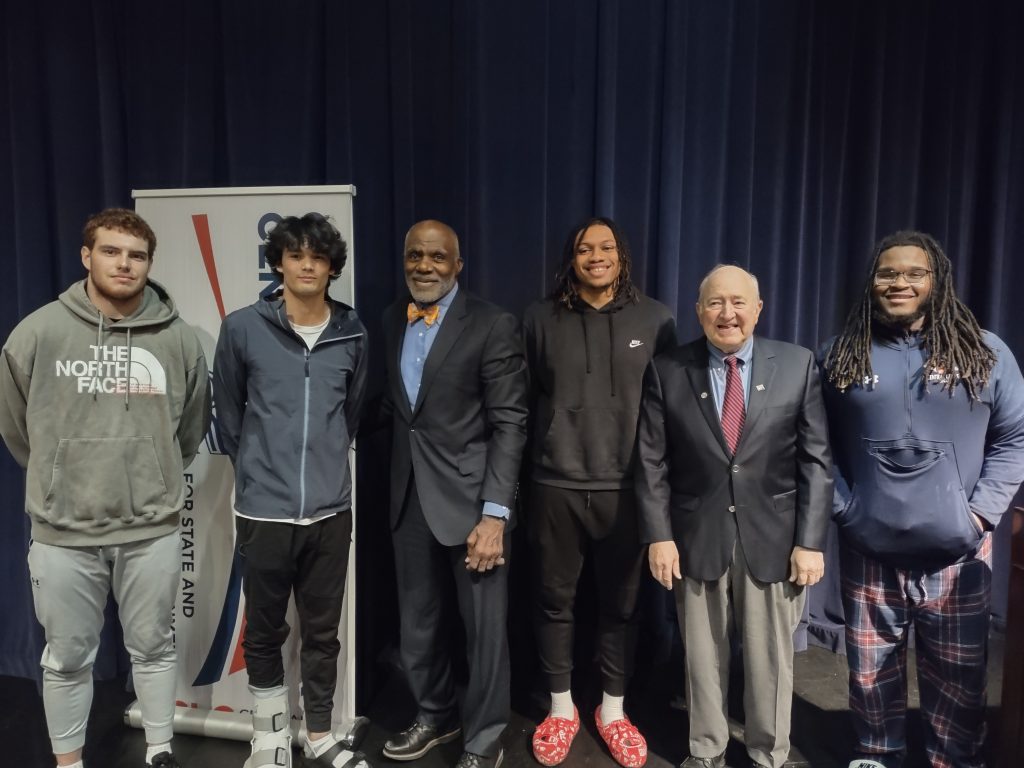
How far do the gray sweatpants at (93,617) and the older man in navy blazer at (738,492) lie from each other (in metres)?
1.37

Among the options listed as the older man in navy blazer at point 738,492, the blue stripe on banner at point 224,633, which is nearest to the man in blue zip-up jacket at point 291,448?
Answer: the blue stripe on banner at point 224,633

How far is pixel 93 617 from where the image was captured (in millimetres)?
1791

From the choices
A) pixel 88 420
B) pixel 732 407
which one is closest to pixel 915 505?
pixel 732 407

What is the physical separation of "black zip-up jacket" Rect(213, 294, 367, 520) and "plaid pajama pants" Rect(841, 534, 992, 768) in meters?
1.50

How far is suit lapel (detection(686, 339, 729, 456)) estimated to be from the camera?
5.73 feet

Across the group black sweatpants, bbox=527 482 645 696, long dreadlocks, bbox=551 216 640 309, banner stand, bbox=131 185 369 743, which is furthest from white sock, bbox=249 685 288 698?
long dreadlocks, bbox=551 216 640 309

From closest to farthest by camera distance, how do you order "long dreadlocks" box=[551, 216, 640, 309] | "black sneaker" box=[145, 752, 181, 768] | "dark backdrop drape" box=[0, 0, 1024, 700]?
"black sneaker" box=[145, 752, 181, 768]
"long dreadlocks" box=[551, 216, 640, 309]
"dark backdrop drape" box=[0, 0, 1024, 700]

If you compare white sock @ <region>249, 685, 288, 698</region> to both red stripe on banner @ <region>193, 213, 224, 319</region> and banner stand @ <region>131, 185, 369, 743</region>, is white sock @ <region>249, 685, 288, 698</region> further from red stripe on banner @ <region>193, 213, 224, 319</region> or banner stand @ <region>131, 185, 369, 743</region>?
red stripe on banner @ <region>193, 213, 224, 319</region>

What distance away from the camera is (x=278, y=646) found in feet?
6.25

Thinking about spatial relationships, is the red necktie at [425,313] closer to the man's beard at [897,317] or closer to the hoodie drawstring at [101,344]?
the hoodie drawstring at [101,344]

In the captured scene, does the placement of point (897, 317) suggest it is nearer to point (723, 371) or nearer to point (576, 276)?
point (723, 371)

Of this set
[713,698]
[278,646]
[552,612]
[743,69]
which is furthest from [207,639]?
[743,69]

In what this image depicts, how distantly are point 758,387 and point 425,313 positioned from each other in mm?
960

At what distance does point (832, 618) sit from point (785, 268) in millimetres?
1454
